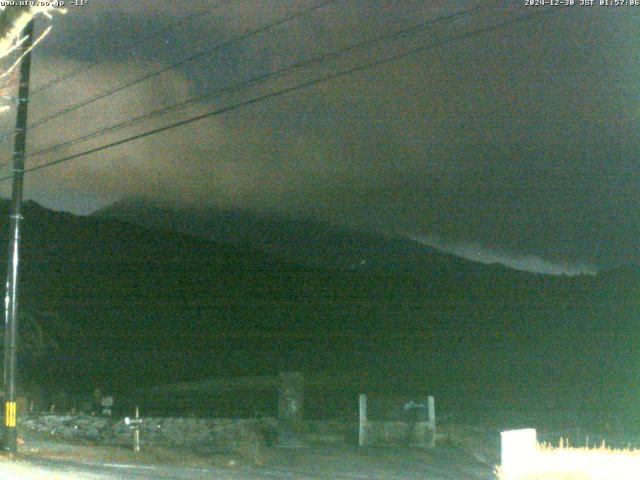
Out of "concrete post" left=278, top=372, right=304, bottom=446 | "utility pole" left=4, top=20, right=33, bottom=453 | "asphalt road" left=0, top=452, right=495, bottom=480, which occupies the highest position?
"utility pole" left=4, top=20, right=33, bottom=453

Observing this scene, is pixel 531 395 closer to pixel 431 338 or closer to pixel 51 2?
pixel 431 338

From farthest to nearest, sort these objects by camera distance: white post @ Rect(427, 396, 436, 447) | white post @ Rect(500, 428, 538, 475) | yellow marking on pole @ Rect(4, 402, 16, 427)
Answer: white post @ Rect(427, 396, 436, 447) → yellow marking on pole @ Rect(4, 402, 16, 427) → white post @ Rect(500, 428, 538, 475)

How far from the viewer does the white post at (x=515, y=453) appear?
1292cm

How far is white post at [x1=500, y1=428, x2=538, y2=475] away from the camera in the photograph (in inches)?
509

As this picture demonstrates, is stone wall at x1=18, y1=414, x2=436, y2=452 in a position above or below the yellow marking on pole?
below

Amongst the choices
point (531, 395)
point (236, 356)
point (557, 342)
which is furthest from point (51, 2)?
point (557, 342)

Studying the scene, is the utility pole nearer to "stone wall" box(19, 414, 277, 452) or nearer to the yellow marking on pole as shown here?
the yellow marking on pole

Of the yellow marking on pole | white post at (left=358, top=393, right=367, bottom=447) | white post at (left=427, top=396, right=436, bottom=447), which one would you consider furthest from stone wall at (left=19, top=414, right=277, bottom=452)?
the yellow marking on pole

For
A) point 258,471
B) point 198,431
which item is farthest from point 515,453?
point 198,431

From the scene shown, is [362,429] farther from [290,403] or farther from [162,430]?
[162,430]

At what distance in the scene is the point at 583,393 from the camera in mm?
41719

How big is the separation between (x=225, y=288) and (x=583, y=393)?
2783cm

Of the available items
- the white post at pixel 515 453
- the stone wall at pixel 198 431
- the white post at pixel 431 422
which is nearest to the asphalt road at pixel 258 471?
the white post at pixel 431 422

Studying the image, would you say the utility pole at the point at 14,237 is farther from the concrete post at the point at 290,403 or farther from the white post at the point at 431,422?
the white post at the point at 431,422
